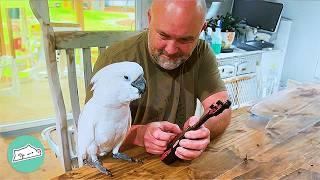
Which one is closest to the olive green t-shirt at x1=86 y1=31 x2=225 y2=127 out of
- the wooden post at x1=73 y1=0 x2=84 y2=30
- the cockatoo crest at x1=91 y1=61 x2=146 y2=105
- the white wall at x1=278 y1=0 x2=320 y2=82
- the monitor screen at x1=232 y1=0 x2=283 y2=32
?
the cockatoo crest at x1=91 y1=61 x2=146 y2=105

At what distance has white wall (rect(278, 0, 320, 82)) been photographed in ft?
6.94

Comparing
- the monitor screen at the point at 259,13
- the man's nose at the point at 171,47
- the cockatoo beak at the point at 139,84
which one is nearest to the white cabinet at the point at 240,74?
the monitor screen at the point at 259,13

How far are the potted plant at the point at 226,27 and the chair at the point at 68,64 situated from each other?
120 centimetres

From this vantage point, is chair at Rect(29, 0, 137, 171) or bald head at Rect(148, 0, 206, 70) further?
chair at Rect(29, 0, 137, 171)

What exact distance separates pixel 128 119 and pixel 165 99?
0.69 ft

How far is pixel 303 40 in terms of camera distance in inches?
87.0

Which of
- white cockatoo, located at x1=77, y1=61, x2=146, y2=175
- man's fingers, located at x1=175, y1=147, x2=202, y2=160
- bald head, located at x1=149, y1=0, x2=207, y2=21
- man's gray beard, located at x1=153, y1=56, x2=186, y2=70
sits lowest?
man's fingers, located at x1=175, y1=147, x2=202, y2=160

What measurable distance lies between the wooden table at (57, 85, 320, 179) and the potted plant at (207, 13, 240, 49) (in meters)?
1.00

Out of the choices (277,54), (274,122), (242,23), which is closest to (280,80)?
(277,54)

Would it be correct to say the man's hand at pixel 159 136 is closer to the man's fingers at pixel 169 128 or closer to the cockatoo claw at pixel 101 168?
the man's fingers at pixel 169 128

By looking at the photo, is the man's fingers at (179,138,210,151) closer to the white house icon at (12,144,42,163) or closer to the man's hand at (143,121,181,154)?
the man's hand at (143,121,181,154)

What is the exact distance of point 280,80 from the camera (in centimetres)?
238

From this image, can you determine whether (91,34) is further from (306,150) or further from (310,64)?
(310,64)

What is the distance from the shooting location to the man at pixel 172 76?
0.71 m
